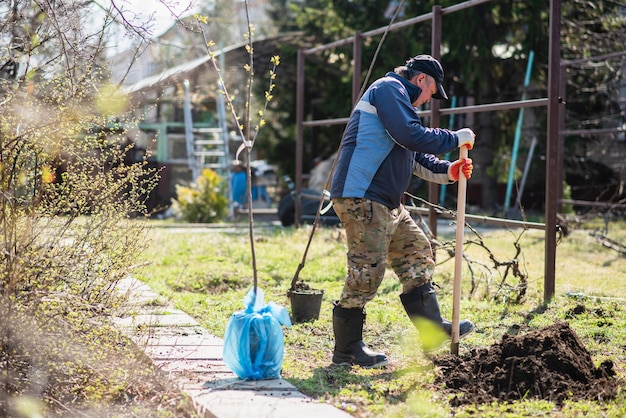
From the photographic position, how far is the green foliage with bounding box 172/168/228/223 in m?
13.6

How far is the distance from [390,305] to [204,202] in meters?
8.07

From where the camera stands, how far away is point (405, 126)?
4.08m

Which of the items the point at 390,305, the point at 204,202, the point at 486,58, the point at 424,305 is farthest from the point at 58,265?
the point at 486,58

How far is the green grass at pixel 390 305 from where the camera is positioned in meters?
3.65

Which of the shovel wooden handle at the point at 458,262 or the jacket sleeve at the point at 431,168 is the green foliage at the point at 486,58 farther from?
the shovel wooden handle at the point at 458,262

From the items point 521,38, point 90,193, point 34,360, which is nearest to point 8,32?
point 90,193

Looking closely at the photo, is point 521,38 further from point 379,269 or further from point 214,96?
point 379,269

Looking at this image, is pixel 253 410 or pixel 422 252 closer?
pixel 253 410

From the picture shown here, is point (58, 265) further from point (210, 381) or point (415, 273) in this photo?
point (415, 273)

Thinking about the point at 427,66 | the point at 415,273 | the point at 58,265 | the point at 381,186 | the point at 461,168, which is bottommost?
the point at 415,273

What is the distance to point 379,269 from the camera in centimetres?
422

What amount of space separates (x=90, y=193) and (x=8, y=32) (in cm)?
110

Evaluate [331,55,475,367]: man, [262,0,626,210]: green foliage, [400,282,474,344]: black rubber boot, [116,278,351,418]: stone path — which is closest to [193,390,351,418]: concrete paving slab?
[116,278,351,418]: stone path

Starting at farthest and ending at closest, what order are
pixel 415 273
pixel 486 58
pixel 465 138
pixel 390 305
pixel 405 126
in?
1. pixel 486 58
2. pixel 390 305
3. pixel 415 273
4. pixel 465 138
5. pixel 405 126
